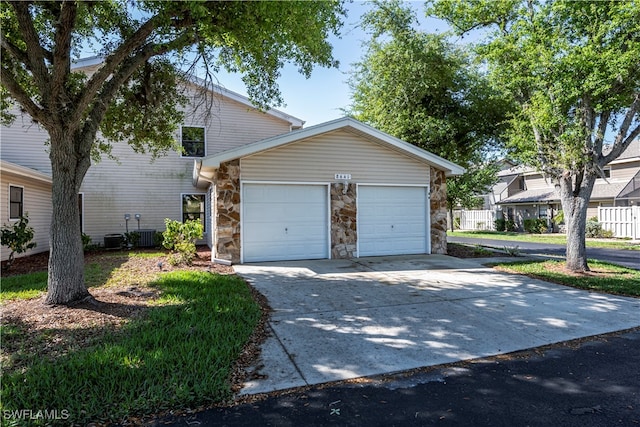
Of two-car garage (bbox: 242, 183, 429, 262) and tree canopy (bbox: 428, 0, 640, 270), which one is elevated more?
tree canopy (bbox: 428, 0, 640, 270)

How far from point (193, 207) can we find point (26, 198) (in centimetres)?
567

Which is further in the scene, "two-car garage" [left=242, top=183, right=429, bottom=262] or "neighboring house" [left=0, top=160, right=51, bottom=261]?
"neighboring house" [left=0, top=160, right=51, bottom=261]

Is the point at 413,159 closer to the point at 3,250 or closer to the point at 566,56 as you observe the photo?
the point at 566,56

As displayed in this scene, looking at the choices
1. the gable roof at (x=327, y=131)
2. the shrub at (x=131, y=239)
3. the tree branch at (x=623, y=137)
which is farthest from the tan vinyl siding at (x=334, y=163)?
the shrub at (x=131, y=239)

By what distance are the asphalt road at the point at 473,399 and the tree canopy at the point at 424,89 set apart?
10.3 m

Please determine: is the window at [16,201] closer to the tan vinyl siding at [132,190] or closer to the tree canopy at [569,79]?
the tan vinyl siding at [132,190]

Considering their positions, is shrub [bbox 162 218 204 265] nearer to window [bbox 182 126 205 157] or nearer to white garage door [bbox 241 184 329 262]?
white garage door [bbox 241 184 329 262]

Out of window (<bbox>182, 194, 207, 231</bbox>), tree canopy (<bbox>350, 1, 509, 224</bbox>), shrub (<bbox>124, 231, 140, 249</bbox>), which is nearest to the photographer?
tree canopy (<bbox>350, 1, 509, 224</bbox>)

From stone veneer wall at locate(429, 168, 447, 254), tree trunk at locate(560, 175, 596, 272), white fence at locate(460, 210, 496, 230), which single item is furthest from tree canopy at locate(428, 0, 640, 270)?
white fence at locate(460, 210, 496, 230)

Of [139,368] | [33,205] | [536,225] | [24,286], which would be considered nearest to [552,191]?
[536,225]

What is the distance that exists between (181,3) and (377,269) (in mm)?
6730

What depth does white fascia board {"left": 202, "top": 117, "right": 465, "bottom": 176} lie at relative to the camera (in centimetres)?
893

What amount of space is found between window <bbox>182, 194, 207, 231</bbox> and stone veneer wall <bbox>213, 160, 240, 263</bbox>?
663 centimetres

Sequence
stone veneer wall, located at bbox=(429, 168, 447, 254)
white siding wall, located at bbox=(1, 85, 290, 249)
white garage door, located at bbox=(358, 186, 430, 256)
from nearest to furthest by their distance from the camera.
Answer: white garage door, located at bbox=(358, 186, 430, 256) < stone veneer wall, located at bbox=(429, 168, 447, 254) < white siding wall, located at bbox=(1, 85, 290, 249)
